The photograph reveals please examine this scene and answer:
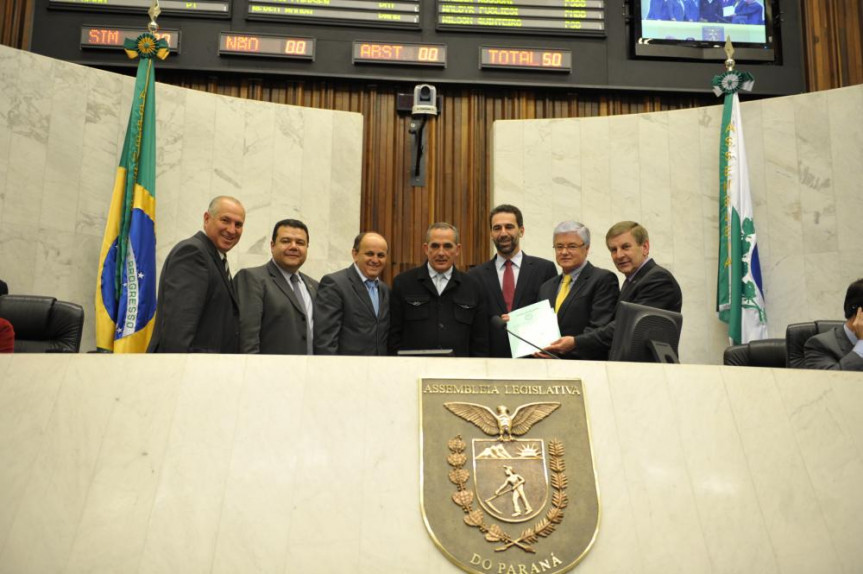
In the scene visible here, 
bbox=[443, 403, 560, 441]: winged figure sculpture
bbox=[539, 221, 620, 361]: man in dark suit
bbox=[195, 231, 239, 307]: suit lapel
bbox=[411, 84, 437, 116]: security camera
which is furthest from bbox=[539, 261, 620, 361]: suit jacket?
bbox=[411, 84, 437, 116]: security camera

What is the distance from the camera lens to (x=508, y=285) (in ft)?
13.4

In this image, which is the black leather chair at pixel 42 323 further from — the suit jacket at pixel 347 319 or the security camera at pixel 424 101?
the security camera at pixel 424 101

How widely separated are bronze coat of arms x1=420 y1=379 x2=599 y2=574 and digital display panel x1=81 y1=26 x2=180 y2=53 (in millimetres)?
4738

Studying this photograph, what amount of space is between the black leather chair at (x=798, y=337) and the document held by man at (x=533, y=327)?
1.40 metres

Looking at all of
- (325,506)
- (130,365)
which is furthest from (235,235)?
(325,506)

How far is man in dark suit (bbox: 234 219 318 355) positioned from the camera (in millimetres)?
3439

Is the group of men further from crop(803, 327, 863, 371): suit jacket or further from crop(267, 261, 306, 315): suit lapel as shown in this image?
crop(803, 327, 863, 371): suit jacket

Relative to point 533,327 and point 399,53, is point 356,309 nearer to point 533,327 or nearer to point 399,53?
point 533,327

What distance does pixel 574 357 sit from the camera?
11.1ft

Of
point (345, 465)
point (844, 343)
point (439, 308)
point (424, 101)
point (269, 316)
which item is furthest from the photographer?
point (424, 101)

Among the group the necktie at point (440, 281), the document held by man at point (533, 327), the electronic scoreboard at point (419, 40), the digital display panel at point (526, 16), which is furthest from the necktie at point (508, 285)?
the digital display panel at point (526, 16)

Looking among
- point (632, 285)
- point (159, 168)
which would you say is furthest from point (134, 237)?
point (632, 285)

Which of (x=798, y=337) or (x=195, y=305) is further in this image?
(x=798, y=337)

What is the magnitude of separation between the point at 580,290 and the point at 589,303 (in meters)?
0.07
